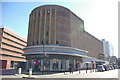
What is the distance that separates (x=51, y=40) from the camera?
41062 millimetres

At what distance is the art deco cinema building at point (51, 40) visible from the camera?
125ft

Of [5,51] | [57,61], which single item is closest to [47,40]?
[57,61]

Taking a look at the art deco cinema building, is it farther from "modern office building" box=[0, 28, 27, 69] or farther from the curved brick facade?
"modern office building" box=[0, 28, 27, 69]

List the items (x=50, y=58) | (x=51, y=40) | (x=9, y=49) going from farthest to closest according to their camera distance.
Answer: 1. (x=9, y=49)
2. (x=51, y=40)
3. (x=50, y=58)

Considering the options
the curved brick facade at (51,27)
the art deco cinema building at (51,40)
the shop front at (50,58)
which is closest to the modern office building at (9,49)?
the shop front at (50,58)

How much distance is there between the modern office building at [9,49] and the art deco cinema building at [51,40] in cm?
1673

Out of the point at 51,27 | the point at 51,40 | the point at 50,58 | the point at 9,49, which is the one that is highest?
the point at 51,27

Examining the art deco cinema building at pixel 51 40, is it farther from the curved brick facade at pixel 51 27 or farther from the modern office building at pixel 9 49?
the modern office building at pixel 9 49

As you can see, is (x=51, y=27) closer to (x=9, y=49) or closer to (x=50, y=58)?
(x=50, y=58)

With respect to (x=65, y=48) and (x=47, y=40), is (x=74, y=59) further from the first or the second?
(x=47, y=40)

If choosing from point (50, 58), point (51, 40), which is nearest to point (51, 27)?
point (51, 40)

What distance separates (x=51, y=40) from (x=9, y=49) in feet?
123

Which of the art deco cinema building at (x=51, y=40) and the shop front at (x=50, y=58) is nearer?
the shop front at (x=50, y=58)

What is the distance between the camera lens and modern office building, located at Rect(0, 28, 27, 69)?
206 feet
